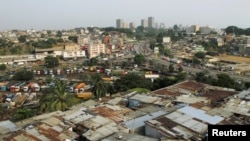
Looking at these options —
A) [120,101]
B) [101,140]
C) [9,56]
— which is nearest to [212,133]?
[101,140]

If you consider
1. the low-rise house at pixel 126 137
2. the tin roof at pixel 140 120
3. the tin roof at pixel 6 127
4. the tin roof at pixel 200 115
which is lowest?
the tin roof at pixel 6 127

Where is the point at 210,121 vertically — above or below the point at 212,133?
below

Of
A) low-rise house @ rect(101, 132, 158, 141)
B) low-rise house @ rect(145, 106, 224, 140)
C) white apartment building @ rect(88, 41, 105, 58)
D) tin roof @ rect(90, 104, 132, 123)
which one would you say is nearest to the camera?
low-rise house @ rect(101, 132, 158, 141)

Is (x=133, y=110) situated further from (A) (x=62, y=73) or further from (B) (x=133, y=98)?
(A) (x=62, y=73)

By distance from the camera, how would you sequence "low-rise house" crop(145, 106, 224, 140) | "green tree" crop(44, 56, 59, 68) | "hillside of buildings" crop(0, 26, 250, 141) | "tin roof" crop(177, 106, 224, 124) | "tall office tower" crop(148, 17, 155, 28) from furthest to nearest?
"tall office tower" crop(148, 17, 155, 28), "green tree" crop(44, 56, 59, 68), "tin roof" crop(177, 106, 224, 124), "hillside of buildings" crop(0, 26, 250, 141), "low-rise house" crop(145, 106, 224, 140)

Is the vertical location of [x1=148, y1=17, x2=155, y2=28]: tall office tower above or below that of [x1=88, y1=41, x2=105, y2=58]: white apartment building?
above

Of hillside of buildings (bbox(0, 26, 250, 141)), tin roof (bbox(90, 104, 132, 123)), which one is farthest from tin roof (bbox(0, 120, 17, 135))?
tin roof (bbox(90, 104, 132, 123))

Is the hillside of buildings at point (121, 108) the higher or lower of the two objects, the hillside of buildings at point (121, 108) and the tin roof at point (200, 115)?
the lower

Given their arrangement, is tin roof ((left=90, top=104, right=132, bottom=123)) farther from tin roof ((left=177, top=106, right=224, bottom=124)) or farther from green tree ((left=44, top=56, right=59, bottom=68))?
green tree ((left=44, top=56, right=59, bottom=68))

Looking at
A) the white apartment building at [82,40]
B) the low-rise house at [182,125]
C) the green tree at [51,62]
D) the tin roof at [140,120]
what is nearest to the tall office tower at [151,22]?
the white apartment building at [82,40]

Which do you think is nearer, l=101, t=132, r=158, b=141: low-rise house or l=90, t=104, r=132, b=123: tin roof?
l=101, t=132, r=158, b=141: low-rise house

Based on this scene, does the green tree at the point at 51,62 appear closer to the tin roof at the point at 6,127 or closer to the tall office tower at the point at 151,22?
the tin roof at the point at 6,127
